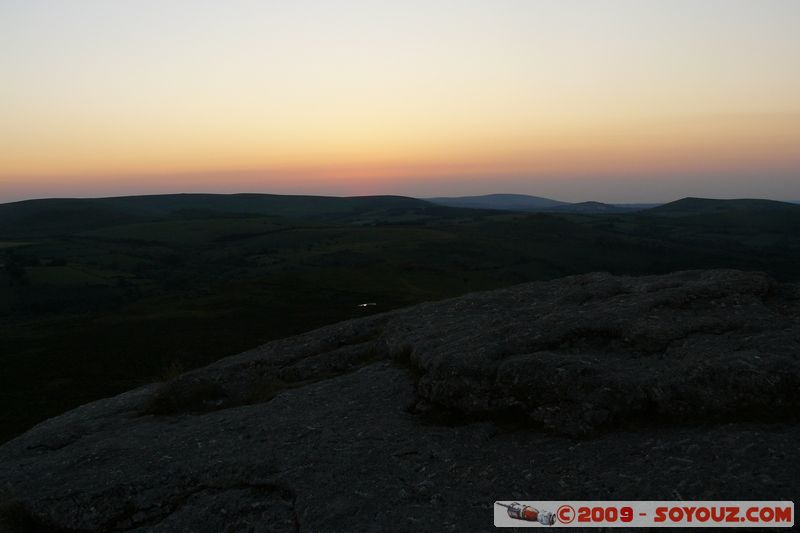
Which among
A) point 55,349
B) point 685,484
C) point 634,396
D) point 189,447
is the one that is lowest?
point 55,349

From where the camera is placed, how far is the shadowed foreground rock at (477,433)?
32.4ft

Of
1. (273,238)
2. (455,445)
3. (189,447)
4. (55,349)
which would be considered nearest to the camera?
(455,445)

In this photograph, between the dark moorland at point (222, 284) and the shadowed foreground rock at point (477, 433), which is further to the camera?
the dark moorland at point (222, 284)

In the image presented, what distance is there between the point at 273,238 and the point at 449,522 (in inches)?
7723

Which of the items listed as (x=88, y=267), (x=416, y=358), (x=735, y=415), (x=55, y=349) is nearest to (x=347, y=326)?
(x=416, y=358)

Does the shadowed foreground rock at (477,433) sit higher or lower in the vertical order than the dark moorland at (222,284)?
higher

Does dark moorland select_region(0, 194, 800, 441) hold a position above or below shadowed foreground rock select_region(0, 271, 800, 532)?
below

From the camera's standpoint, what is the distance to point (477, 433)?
12180 millimetres

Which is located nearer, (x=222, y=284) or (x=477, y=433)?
(x=477, y=433)

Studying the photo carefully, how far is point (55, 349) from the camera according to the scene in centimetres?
6062

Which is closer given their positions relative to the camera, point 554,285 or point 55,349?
point 554,285

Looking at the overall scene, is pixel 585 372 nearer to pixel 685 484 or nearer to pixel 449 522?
pixel 685 484

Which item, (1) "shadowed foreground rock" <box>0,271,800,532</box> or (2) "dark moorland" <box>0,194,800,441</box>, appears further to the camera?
(2) "dark moorland" <box>0,194,800,441</box>

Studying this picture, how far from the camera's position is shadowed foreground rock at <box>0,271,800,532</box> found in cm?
988
